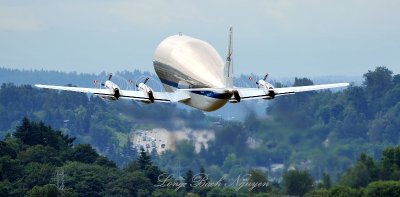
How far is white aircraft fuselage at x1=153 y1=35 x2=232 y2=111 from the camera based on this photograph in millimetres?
113938

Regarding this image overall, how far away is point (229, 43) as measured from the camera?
376ft

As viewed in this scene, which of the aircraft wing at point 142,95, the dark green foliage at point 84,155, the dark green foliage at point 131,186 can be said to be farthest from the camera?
the dark green foliage at point 84,155

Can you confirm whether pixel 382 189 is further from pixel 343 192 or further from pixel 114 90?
pixel 114 90

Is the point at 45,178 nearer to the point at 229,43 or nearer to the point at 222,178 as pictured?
the point at 222,178

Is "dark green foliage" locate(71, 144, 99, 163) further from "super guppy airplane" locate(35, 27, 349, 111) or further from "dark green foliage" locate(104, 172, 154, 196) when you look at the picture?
"super guppy airplane" locate(35, 27, 349, 111)

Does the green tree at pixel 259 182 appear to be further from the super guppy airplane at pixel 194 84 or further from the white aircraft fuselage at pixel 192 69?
the super guppy airplane at pixel 194 84

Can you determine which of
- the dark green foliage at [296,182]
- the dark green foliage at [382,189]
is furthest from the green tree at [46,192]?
the dark green foliage at [382,189]

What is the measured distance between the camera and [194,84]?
385ft

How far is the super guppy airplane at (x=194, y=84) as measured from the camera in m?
114

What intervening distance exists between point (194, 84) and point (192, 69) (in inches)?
80.1

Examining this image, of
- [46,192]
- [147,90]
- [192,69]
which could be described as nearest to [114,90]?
[147,90]

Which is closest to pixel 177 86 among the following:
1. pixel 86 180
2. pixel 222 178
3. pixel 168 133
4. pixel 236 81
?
pixel 236 81

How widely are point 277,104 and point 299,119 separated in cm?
462

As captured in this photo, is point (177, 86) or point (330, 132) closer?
point (177, 86)
